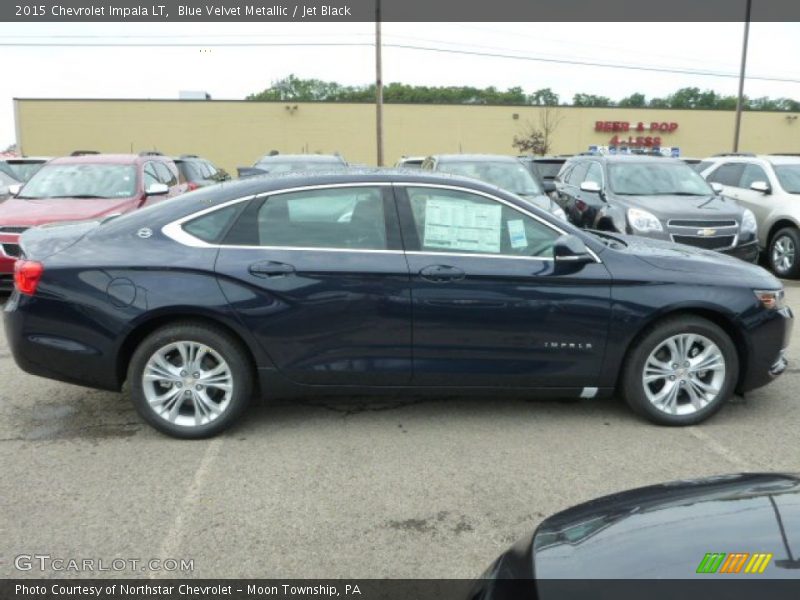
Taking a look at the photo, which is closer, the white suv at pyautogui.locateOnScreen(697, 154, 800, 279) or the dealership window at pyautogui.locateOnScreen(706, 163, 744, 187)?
the white suv at pyautogui.locateOnScreen(697, 154, 800, 279)

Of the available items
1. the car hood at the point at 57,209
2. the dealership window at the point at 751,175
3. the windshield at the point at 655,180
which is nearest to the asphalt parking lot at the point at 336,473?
the car hood at the point at 57,209

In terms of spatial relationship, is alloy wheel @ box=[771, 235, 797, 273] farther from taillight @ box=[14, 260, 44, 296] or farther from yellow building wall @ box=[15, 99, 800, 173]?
yellow building wall @ box=[15, 99, 800, 173]

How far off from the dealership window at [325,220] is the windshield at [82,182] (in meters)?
5.24

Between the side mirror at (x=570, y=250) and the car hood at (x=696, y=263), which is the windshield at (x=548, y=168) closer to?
the car hood at (x=696, y=263)

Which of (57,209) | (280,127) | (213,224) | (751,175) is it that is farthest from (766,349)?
(280,127)

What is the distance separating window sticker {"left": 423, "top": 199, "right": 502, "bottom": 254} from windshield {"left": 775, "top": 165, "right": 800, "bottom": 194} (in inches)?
330

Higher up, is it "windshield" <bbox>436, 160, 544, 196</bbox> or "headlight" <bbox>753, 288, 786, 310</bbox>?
"windshield" <bbox>436, 160, 544, 196</bbox>

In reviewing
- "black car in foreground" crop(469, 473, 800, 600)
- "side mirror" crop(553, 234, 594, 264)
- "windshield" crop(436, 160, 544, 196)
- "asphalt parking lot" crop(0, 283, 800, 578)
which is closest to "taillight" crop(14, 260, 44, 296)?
"asphalt parking lot" crop(0, 283, 800, 578)

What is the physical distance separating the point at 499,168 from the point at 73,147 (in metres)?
37.8

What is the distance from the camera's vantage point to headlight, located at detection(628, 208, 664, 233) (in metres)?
8.85

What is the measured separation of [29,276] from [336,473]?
2232 millimetres

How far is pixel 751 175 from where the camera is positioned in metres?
11.6

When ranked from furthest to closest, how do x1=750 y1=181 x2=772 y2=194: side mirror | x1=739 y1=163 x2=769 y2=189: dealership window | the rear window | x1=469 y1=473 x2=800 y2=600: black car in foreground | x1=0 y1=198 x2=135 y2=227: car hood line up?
x1=739 y1=163 x2=769 y2=189: dealership window, x1=750 y1=181 x2=772 y2=194: side mirror, x1=0 y1=198 x2=135 y2=227: car hood, the rear window, x1=469 y1=473 x2=800 y2=600: black car in foreground

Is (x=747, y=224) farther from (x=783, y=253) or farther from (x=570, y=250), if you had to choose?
(x=570, y=250)
